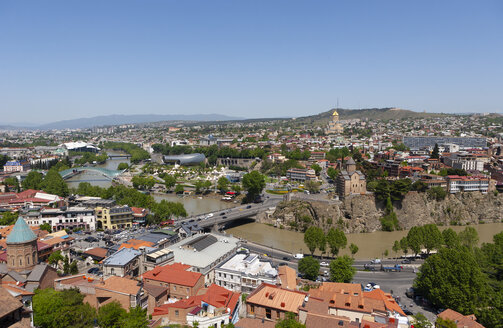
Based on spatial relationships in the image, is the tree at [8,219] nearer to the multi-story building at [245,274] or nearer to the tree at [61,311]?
the tree at [61,311]

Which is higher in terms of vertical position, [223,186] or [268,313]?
[268,313]

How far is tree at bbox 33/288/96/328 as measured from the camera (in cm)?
1119

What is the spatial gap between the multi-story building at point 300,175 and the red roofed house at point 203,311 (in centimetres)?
3280

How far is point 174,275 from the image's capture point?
1488 centimetres

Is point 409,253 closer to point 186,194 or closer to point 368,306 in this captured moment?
point 368,306

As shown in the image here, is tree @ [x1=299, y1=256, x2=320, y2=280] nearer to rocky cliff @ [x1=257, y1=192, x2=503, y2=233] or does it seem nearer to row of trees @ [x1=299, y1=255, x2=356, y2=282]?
row of trees @ [x1=299, y1=255, x2=356, y2=282]

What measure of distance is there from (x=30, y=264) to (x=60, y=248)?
3.91 metres

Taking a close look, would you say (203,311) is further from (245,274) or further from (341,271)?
(341,271)

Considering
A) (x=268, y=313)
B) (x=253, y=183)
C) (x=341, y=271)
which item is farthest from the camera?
(x=253, y=183)

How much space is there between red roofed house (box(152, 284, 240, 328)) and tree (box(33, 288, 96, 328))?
7.16 feet

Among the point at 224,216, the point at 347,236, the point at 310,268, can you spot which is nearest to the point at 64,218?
the point at 224,216

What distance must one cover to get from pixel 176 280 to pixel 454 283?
11.3 meters

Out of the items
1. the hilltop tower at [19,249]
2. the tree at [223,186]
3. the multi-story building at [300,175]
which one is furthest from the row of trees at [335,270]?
the multi-story building at [300,175]

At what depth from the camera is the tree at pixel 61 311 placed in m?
11.2
